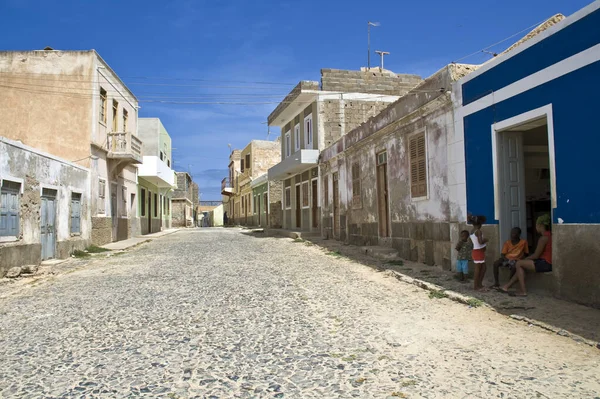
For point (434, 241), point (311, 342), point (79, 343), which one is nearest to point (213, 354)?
point (311, 342)

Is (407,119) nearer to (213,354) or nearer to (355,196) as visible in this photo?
(355,196)

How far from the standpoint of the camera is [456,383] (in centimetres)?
358

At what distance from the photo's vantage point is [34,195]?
464 inches

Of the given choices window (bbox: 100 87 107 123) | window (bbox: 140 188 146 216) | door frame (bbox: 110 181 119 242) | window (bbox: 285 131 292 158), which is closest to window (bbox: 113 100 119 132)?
window (bbox: 100 87 107 123)

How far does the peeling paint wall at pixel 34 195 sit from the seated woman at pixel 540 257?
966 cm

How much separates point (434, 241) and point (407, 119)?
2.99 meters

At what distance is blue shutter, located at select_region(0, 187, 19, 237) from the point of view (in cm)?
1022

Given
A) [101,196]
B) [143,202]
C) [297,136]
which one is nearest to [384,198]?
[101,196]

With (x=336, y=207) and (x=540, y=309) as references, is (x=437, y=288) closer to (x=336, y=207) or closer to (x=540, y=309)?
(x=540, y=309)

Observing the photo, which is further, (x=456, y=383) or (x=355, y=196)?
(x=355, y=196)

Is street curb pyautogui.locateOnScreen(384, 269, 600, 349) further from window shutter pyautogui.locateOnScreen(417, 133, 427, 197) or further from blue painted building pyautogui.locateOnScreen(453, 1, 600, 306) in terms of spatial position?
window shutter pyautogui.locateOnScreen(417, 133, 427, 197)

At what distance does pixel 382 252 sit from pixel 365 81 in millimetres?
11087

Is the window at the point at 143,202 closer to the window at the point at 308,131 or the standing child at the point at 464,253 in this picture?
the window at the point at 308,131

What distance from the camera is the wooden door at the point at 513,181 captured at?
7.66m
